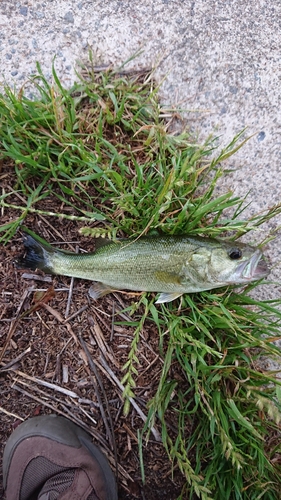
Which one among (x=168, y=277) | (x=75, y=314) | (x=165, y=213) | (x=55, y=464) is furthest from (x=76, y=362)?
(x=165, y=213)

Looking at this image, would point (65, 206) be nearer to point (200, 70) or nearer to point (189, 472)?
point (200, 70)

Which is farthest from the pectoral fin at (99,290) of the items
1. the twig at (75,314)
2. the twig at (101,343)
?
the twig at (101,343)

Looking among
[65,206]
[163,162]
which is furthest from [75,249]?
[163,162]

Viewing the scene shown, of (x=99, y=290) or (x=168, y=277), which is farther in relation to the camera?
(x=99, y=290)

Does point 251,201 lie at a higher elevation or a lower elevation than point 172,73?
lower

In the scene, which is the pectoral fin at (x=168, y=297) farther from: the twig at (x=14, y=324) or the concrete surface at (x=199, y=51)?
the twig at (x=14, y=324)

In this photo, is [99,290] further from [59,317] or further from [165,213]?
[165,213]

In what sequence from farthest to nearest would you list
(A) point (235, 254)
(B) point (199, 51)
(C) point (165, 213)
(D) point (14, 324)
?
1. (B) point (199, 51)
2. (D) point (14, 324)
3. (C) point (165, 213)
4. (A) point (235, 254)
